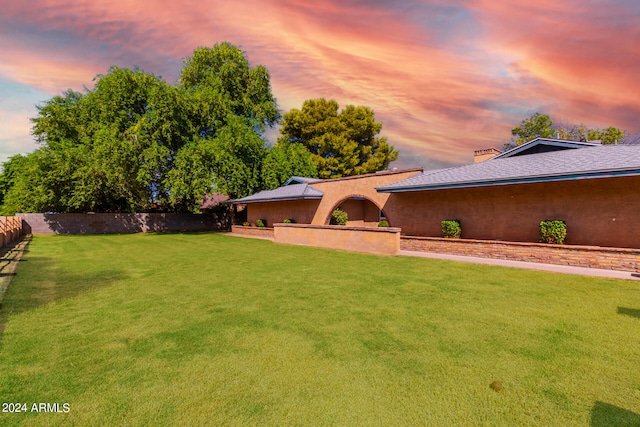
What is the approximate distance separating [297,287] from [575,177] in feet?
37.0

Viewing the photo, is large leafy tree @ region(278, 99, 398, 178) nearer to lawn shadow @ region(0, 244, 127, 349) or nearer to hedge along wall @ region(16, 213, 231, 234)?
hedge along wall @ region(16, 213, 231, 234)

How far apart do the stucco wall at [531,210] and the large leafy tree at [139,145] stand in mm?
16184

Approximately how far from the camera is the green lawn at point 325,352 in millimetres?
3400

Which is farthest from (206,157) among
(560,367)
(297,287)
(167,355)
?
(560,367)

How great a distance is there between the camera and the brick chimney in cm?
2094

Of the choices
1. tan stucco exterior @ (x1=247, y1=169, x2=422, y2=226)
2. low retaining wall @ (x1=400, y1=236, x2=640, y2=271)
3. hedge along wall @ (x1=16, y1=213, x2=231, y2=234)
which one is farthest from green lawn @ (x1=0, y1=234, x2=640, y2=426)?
hedge along wall @ (x1=16, y1=213, x2=231, y2=234)

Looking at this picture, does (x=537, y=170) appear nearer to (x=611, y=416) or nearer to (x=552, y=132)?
(x=611, y=416)

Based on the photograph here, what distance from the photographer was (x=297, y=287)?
28.7 feet

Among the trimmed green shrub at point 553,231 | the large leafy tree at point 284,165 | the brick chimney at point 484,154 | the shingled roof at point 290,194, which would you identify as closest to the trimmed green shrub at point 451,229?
the trimmed green shrub at point 553,231

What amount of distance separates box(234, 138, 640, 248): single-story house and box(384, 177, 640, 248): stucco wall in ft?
0.09

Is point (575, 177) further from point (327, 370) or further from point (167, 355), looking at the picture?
point (167, 355)

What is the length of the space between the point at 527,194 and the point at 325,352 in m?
13.9

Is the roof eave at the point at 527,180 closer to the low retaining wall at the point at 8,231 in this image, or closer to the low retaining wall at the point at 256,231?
the low retaining wall at the point at 256,231

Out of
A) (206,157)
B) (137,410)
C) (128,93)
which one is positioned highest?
(128,93)
